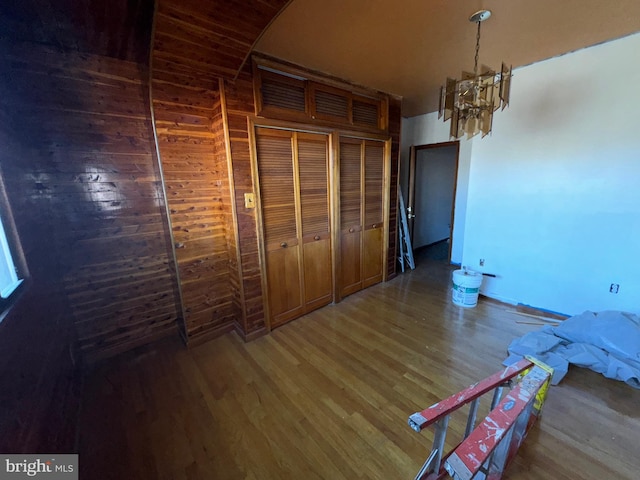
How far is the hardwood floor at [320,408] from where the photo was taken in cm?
135

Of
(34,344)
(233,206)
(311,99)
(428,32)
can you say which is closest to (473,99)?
(428,32)

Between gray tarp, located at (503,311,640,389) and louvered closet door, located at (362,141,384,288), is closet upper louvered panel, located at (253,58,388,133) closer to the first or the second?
louvered closet door, located at (362,141,384,288)

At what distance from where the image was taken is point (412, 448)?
142 cm

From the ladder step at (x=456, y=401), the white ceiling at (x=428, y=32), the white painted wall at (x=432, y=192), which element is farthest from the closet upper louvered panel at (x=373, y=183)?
the ladder step at (x=456, y=401)

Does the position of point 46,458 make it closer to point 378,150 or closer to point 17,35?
point 17,35

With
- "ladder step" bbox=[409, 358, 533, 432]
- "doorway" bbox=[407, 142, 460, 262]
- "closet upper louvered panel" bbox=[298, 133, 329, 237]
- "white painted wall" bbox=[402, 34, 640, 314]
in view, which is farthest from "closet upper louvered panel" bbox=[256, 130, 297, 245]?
"doorway" bbox=[407, 142, 460, 262]

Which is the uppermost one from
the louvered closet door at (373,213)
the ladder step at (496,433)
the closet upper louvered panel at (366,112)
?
the closet upper louvered panel at (366,112)

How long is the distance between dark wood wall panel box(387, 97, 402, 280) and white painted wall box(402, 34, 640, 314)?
0.97 metres

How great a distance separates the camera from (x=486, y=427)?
3.48ft

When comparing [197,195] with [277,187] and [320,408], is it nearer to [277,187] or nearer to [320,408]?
[277,187]

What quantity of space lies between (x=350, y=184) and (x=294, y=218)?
91cm

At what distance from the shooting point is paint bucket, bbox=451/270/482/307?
2.90 metres

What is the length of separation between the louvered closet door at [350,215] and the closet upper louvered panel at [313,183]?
268 mm

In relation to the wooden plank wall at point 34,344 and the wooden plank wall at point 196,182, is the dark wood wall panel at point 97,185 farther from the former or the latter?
the wooden plank wall at point 196,182
